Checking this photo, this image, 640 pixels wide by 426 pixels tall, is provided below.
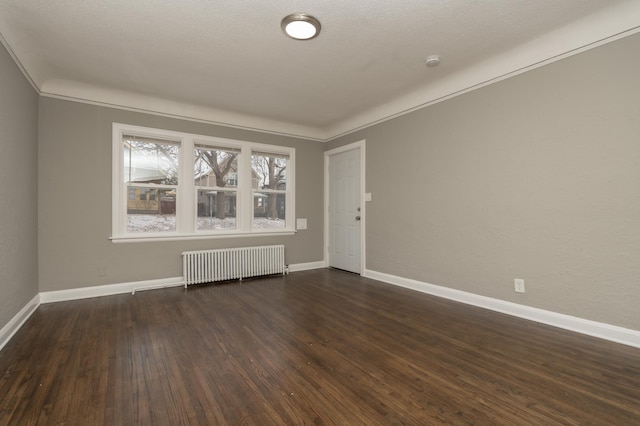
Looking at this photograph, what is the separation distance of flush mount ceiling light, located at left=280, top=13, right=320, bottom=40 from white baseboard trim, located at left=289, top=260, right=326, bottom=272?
3.69 meters

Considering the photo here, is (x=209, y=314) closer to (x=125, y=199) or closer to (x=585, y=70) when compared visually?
(x=125, y=199)

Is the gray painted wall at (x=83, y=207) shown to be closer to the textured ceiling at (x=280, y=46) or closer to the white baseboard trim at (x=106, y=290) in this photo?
the white baseboard trim at (x=106, y=290)

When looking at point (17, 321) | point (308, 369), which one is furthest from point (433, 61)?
point (17, 321)

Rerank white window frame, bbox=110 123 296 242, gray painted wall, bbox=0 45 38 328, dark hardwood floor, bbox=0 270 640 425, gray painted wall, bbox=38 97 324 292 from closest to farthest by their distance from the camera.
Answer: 1. dark hardwood floor, bbox=0 270 640 425
2. gray painted wall, bbox=0 45 38 328
3. gray painted wall, bbox=38 97 324 292
4. white window frame, bbox=110 123 296 242

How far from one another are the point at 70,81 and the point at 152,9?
2.05 metres

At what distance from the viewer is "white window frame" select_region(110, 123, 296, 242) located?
3.90 metres

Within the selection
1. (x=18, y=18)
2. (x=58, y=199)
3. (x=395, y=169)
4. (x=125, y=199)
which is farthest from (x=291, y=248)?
(x=18, y=18)

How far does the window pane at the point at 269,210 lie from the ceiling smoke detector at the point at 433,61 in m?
3.12

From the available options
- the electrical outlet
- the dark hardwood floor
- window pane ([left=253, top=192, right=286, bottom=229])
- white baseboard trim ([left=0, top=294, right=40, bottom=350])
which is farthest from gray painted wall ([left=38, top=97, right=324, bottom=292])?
window pane ([left=253, top=192, right=286, bottom=229])

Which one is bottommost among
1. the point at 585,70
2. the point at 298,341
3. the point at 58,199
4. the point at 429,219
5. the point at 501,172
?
the point at 298,341

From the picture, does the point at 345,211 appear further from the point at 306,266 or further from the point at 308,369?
the point at 308,369

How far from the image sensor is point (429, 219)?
3869 millimetres

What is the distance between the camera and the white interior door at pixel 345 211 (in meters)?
5.05

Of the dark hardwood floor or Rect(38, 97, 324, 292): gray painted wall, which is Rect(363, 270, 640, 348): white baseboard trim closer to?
the dark hardwood floor
